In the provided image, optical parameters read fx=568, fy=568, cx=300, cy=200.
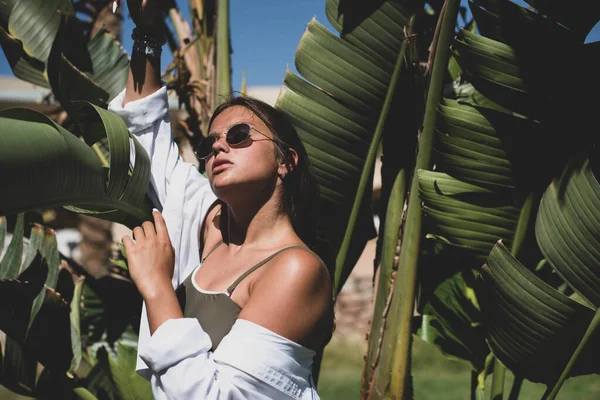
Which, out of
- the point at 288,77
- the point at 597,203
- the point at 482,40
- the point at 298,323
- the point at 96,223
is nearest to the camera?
the point at 298,323

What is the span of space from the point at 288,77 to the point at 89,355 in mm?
1703

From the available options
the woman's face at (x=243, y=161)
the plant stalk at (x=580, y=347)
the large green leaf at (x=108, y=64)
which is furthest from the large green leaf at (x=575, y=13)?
the large green leaf at (x=108, y=64)

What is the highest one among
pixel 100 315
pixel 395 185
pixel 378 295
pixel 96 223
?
pixel 395 185

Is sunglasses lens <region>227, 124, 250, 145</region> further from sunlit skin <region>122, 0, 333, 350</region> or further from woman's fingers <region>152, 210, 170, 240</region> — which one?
woman's fingers <region>152, 210, 170, 240</region>

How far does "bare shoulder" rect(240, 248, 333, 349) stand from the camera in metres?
1.23

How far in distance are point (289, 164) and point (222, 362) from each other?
61 cm

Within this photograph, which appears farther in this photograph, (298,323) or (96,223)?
(96,223)

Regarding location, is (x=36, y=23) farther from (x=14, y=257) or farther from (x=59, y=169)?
(x=59, y=169)

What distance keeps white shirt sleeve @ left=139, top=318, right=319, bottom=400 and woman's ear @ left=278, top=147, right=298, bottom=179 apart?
48 cm

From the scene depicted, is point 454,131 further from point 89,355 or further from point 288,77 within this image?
point 89,355

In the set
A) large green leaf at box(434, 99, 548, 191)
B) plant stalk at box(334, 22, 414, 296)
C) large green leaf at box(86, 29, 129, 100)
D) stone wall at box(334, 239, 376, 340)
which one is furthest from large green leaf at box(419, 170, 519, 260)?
stone wall at box(334, 239, 376, 340)

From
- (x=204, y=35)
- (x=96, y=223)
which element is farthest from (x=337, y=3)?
(x=96, y=223)

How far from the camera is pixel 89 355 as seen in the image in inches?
110

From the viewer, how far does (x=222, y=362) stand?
1193 millimetres
